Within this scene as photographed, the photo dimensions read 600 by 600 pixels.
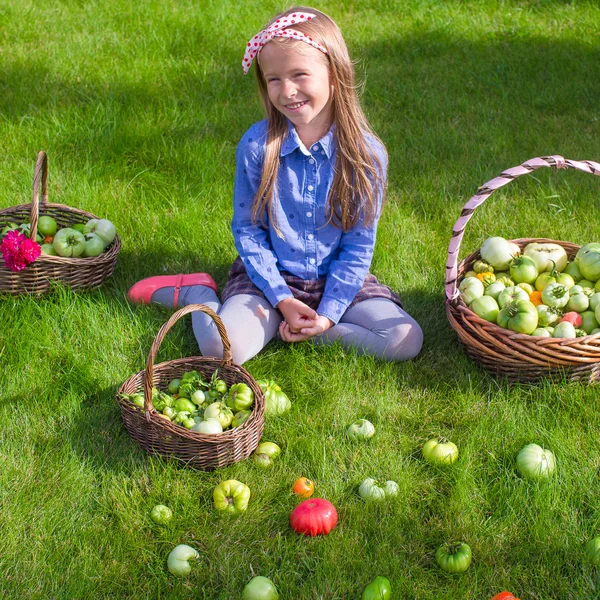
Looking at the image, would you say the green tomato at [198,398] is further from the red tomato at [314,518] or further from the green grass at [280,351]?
the red tomato at [314,518]

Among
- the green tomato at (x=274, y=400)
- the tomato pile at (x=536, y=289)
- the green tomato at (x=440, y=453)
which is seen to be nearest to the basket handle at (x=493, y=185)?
the tomato pile at (x=536, y=289)

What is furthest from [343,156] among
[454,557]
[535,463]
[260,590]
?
[260,590]

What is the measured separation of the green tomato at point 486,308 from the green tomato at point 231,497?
1.22 meters

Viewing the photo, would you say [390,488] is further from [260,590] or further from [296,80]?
[296,80]

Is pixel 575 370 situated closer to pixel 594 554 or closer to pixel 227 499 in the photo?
pixel 594 554

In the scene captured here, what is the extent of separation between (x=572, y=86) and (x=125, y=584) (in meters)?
4.58

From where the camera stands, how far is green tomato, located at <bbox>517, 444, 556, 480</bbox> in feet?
8.70

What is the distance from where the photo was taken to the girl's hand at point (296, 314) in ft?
10.5

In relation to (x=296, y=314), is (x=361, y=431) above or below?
below

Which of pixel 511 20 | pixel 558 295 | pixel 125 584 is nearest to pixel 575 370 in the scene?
pixel 558 295

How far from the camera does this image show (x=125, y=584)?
235 cm

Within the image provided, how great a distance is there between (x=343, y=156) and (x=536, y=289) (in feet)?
3.36

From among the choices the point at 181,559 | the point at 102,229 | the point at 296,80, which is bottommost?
the point at 181,559

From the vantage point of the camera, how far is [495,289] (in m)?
3.18
